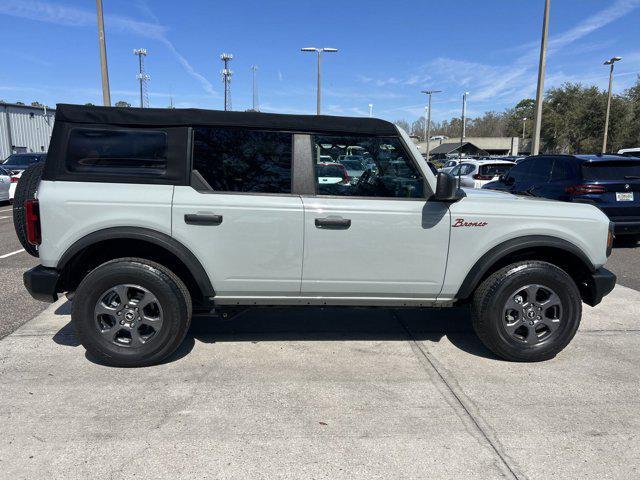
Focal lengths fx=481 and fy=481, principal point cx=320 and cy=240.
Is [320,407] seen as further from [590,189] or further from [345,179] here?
[590,189]

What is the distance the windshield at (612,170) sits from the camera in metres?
7.86

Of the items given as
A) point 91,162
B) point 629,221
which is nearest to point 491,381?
point 91,162

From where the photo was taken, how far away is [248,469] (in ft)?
8.28

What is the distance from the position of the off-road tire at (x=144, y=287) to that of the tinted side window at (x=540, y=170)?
7.35m

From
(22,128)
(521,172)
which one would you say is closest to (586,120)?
(521,172)

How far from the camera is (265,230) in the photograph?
3.52 metres

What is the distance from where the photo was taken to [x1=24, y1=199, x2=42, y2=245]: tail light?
3.40 metres

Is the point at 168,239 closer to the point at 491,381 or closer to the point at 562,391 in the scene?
the point at 491,381

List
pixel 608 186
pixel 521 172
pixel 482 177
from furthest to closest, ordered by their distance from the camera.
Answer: pixel 482 177, pixel 521 172, pixel 608 186

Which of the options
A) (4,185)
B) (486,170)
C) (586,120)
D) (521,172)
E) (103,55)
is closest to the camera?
(521,172)

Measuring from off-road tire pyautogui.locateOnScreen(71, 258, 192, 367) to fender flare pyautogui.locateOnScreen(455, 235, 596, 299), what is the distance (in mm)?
2157

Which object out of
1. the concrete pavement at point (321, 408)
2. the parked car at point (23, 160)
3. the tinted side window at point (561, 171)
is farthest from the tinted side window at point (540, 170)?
the parked car at point (23, 160)

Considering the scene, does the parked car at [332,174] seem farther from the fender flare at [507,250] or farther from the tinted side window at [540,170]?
the tinted side window at [540,170]

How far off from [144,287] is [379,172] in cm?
196
